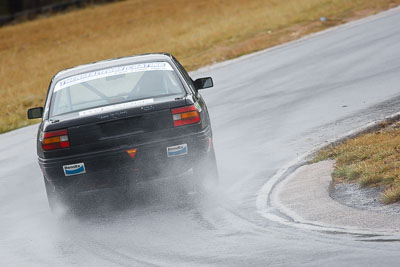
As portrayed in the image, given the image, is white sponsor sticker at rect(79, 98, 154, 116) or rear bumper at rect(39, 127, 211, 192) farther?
white sponsor sticker at rect(79, 98, 154, 116)

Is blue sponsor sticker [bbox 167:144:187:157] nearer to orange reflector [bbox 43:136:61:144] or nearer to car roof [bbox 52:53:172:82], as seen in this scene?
orange reflector [bbox 43:136:61:144]

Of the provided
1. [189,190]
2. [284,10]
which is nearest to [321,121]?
[189,190]

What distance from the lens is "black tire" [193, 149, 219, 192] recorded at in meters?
8.55

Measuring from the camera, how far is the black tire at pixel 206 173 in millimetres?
8552

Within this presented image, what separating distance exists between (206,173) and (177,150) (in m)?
0.63

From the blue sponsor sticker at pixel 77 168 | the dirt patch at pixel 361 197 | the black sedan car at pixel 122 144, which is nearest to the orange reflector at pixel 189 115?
the black sedan car at pixel 122 144

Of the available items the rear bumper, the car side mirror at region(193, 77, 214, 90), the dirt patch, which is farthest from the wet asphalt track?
the car side mirror at region(193, 77, 214, 90)

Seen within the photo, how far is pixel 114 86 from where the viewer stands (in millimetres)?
9188

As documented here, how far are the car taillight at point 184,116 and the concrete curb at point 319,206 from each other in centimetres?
112

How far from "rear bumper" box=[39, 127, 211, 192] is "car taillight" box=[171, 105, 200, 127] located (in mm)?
144

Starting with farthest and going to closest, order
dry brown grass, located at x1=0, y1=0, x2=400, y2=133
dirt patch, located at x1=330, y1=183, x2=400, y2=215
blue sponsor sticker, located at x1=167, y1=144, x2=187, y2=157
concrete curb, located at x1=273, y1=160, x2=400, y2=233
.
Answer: dry brown grass, located at x1=0, y1=0, x2=400, y2=133 → blue sponsor sticker, located at x1=167, y1=144, x2=187, y2=157 → dirt patch, located at x1=330, y1=183, x2=400, y2=215 → concrete curb, located at x1=273, y1=160, x2=400, y2=233

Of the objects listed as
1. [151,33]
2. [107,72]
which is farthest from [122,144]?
[151,33]

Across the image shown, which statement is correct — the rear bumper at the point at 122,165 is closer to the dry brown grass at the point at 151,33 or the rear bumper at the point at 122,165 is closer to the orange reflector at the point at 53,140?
the orange reflector at the point at 53,140

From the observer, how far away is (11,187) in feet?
36.3
